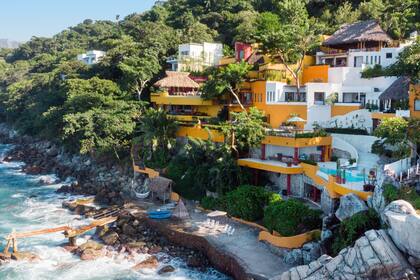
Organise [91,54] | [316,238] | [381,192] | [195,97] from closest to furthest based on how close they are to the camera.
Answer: [381,192] → [316,238] → [195,97] → [91,54]

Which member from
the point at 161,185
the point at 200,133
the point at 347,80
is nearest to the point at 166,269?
the point at 161,185

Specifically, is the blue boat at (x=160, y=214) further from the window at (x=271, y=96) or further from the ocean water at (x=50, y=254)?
the window at (x=271, y=96)

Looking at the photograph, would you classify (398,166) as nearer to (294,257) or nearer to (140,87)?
(294,257)

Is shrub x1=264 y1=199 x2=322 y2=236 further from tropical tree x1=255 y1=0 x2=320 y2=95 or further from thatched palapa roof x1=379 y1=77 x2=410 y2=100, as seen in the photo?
tropical tree x1=255 y1=0 x2=320 y2=95

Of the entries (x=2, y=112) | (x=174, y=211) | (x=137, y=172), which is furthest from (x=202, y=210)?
(x=2, y=112)

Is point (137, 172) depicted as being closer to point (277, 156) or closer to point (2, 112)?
point (277, 156)

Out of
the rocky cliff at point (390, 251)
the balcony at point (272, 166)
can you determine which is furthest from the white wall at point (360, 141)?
the rocky cliff at point (390, 251)
